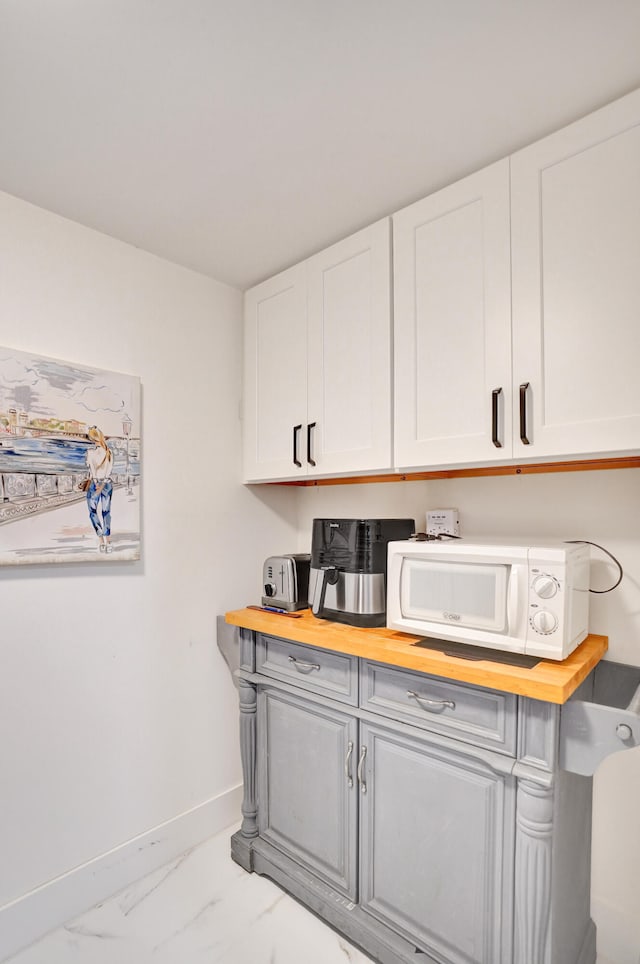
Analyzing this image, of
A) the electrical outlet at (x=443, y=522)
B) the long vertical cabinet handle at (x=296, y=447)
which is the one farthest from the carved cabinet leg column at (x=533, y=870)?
the long vertical cabinet handle at (x=296, y=447)

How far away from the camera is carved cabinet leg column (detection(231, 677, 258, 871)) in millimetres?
1932

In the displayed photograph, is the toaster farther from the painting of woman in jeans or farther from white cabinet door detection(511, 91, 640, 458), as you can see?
white cabinet door detection(511, 91, 640, 458)

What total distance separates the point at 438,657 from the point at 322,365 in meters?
1.10

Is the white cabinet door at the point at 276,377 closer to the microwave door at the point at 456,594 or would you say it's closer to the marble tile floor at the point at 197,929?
the microwave door at the point at 456,594

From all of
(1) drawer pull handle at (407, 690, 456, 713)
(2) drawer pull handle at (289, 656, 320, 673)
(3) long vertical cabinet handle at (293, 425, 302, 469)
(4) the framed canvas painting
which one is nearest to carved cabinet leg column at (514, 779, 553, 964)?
(1) drawer pull handle at (407, 690, 456, 713)

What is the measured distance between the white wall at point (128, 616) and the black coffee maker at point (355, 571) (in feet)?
1.85

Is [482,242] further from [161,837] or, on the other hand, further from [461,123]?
[161,837]

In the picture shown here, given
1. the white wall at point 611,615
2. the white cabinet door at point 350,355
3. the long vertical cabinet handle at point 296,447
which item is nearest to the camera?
the white wall at point 611,615

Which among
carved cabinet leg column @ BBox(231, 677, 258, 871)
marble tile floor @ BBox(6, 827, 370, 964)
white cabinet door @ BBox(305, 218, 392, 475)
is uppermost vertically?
white cabinet door @ BBox(305, 218, 392, 475)

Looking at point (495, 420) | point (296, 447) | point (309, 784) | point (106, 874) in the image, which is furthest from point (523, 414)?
point (106, 874)

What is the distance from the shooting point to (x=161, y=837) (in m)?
1.96

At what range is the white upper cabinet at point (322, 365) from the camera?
174 centimetres

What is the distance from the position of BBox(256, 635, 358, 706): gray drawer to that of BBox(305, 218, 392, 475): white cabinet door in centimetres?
63

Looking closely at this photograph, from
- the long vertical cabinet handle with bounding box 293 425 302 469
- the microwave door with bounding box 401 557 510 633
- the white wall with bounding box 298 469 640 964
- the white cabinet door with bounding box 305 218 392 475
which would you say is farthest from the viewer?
the long vertical cabinet handle with bounding box 293 425 302 469
